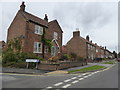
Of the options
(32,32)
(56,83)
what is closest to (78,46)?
(32,32)

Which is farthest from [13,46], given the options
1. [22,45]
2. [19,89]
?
[19,89]

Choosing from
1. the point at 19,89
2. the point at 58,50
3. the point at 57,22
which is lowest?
the point at 19,89

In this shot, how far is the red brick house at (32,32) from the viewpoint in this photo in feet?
64.1

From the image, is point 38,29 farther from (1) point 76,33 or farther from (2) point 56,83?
(1) point 76,33

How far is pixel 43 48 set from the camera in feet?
71.8

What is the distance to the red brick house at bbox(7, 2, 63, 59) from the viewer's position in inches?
769

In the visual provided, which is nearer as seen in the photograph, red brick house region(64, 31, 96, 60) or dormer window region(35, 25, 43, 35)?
dormer window region(35, 25, 43, 35)

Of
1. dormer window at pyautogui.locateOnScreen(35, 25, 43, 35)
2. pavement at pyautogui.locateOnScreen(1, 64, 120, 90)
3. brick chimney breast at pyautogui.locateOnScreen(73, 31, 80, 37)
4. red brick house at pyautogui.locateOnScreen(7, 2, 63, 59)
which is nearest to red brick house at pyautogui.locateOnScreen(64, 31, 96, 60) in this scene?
brick chimney breast at pyautogui.locateOnScreen(73, 31, 80, 37)

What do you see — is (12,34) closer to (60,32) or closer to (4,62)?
(4,62)

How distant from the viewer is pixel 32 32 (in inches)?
800

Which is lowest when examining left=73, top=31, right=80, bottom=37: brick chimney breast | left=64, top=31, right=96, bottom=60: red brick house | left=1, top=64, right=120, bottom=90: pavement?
left=1, top=64, right=120, bottom=90: pavement

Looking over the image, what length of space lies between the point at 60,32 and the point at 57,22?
255 cm

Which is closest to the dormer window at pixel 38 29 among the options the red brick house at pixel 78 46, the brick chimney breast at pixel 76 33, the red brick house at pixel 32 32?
the red brick house at pixel 32 32

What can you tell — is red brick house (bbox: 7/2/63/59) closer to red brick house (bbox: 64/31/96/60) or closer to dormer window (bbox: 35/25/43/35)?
dormer window (bbox: 35/25/43/35)
